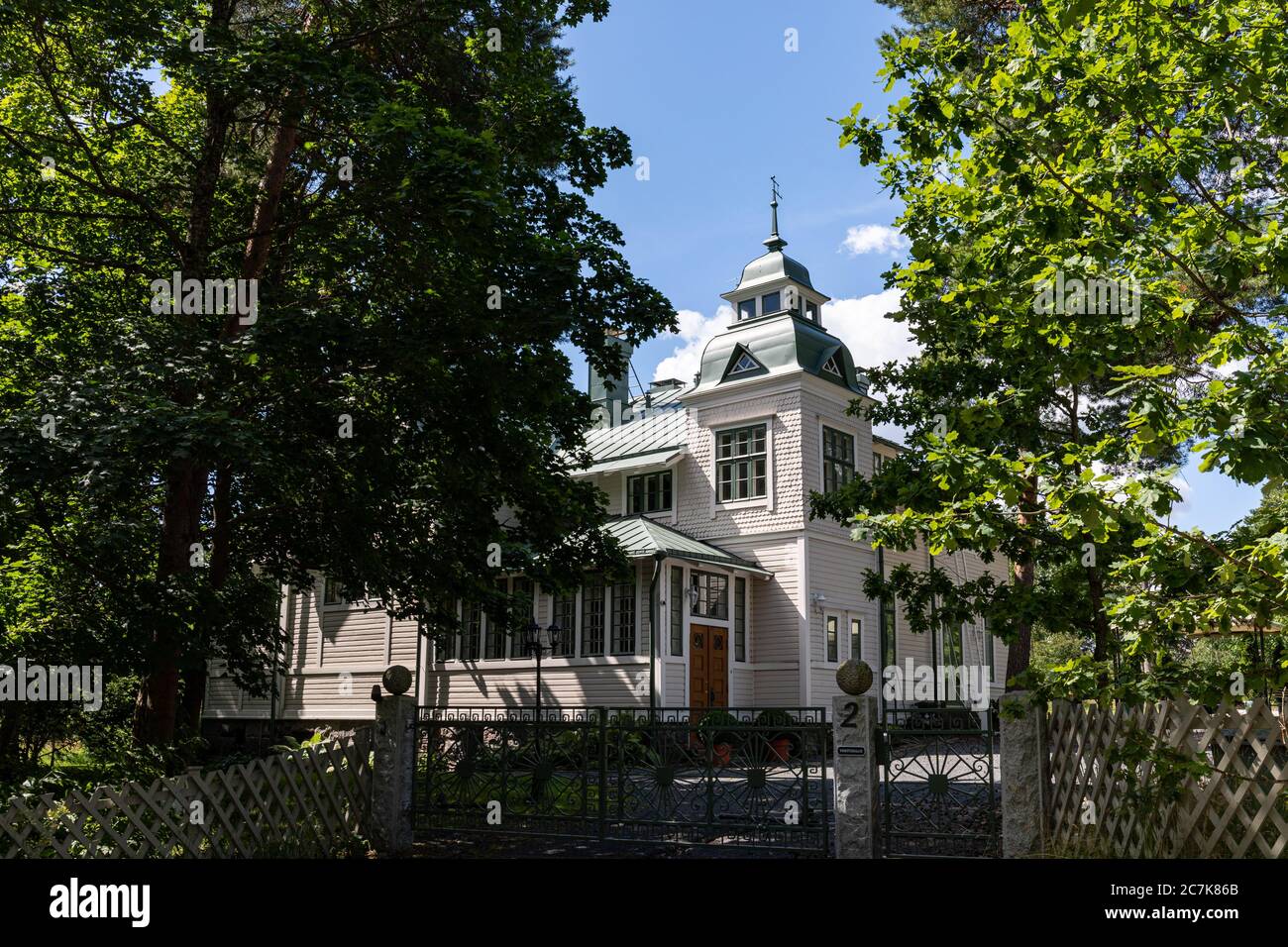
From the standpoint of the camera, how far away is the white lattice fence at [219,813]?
22.6 feet

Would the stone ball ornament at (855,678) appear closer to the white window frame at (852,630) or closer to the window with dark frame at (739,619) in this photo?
Answer: the window with dark frame at (739,619)

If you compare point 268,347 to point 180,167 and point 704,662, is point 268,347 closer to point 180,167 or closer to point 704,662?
point 180,167

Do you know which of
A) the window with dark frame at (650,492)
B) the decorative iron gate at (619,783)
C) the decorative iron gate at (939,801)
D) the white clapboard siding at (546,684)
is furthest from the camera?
the window with dark frame at (650,492)

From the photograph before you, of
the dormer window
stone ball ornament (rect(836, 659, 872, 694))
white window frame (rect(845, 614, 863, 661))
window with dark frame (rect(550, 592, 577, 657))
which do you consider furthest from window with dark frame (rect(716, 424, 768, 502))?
stone ball ornament (rect(836, 659, 872, 694))

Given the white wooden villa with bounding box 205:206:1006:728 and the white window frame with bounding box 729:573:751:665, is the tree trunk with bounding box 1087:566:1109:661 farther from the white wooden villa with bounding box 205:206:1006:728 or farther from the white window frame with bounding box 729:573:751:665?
the white window frame with bounding box 729:573:751:665

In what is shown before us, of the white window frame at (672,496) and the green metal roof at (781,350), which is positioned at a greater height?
the green metal roof at (781,350)

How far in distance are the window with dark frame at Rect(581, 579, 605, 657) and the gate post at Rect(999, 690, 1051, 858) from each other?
47.3ft

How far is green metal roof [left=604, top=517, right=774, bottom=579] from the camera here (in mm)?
21484

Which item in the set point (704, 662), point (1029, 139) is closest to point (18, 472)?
point (1029, 139)

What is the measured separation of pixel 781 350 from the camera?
24328mm

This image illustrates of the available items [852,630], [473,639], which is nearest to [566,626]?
[473,639]

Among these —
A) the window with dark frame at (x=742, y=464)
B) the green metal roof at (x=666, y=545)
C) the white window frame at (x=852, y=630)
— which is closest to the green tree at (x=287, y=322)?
the green metal roof at (x=666, y=545)

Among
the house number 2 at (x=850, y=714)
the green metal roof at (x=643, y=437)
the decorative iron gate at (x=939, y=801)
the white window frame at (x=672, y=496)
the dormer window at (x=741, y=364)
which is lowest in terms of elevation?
the decorative iron gate at (x=939, y=801)

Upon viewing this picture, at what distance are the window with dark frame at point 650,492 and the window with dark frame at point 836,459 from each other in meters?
4.13
